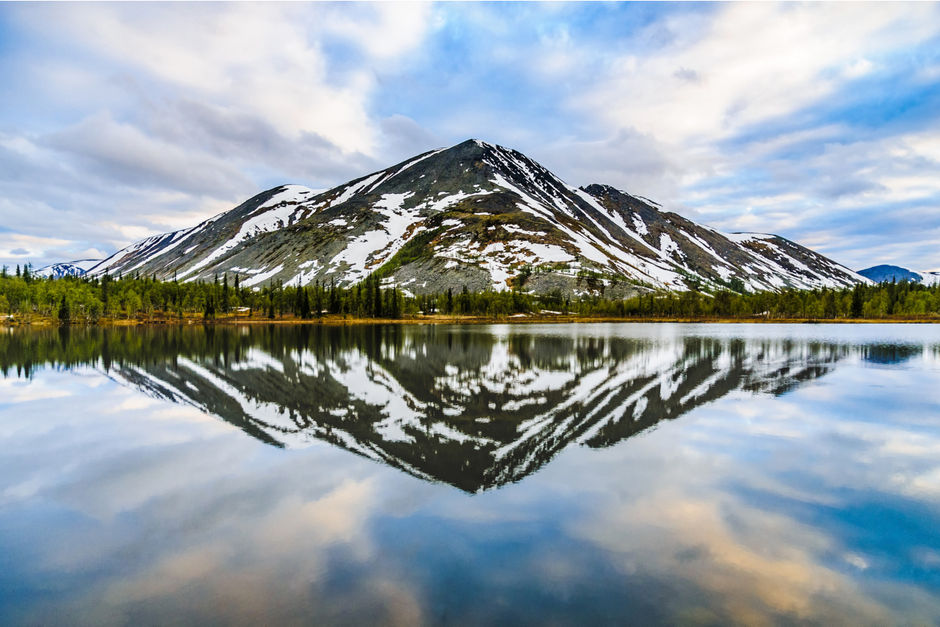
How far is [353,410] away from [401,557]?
1625 cm

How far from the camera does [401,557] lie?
1079 centimetres

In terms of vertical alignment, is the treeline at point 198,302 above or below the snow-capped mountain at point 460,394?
above

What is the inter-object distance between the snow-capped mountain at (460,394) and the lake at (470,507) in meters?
0.24

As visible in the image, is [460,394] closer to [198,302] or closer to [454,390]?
[454,390]

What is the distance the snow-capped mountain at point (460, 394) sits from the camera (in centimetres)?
1950

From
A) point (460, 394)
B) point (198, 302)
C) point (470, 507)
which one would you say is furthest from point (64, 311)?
point (470, 507)

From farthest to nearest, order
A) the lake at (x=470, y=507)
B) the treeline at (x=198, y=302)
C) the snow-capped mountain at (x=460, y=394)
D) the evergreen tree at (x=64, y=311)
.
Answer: the treeline at (x=198, y=302) < the evergreen tree at (x=64, y=311) < the snow-capped mountain at (x=460, y=394) < the lake at (x=470, y=507)

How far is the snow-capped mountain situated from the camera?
64.0 feet

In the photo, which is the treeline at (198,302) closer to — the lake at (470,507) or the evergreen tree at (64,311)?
the evergreen tree at (64,311)

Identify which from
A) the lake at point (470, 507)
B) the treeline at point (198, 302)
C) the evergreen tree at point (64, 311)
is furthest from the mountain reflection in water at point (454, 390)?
the treeline at point (198, 302)

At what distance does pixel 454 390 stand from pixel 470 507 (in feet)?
60.8

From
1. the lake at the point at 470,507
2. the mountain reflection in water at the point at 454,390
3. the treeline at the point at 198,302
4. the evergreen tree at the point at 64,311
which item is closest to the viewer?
the lake at the point at 470,507

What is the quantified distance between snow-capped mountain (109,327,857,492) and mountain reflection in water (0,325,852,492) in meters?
0.09

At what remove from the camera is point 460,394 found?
30703 millimetres
